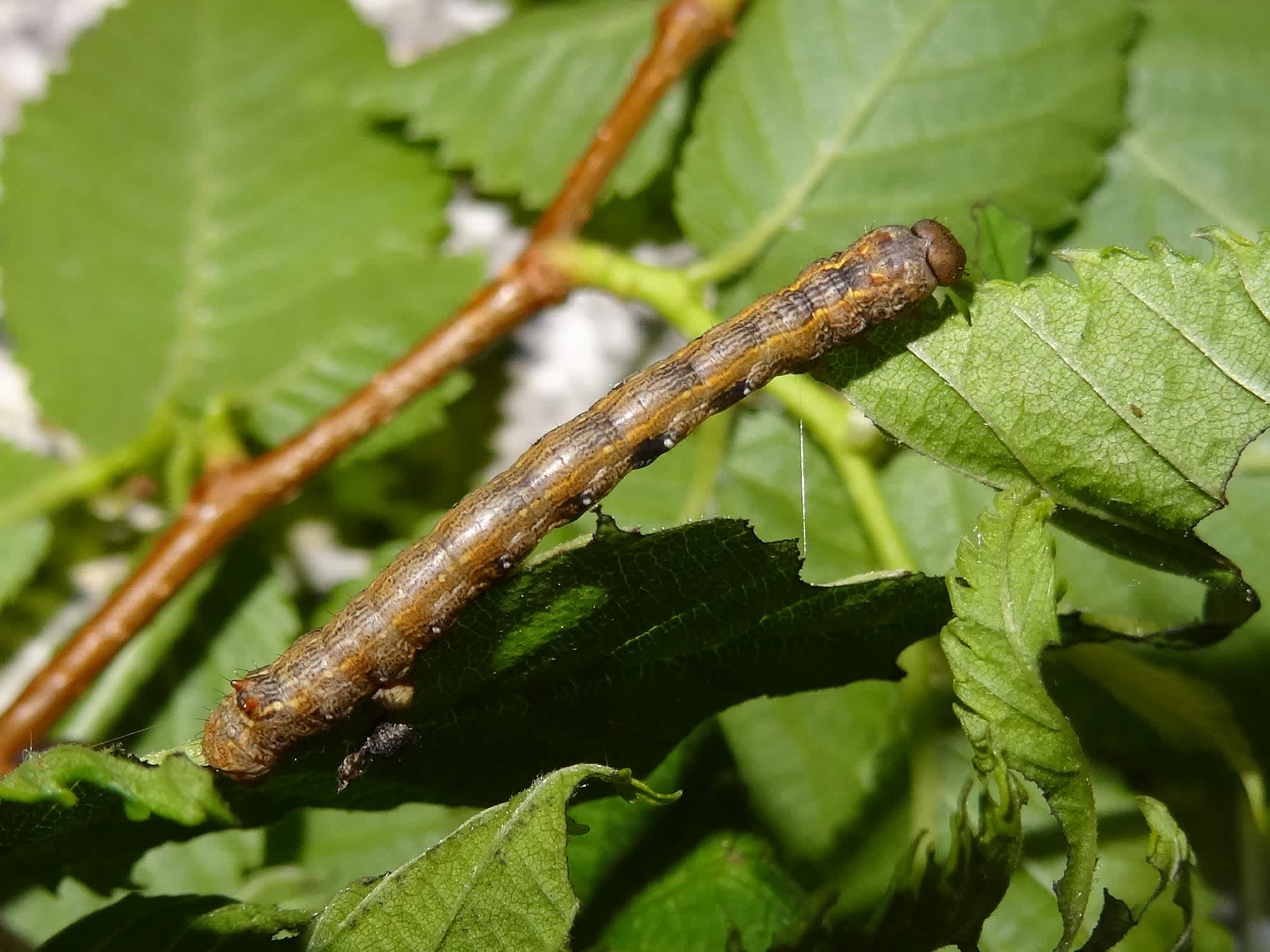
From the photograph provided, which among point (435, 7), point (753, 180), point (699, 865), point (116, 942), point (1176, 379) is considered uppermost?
point (435, 7)

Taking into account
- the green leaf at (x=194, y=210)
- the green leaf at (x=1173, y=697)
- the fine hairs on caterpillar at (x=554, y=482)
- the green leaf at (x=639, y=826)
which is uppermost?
the green leaf at (x=194, y=210)

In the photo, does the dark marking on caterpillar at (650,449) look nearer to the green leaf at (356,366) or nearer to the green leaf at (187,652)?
the green leaf at (356,366)

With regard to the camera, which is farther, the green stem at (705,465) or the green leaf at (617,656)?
the green stem at (705,465)

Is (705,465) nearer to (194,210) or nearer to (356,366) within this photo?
(356,366)

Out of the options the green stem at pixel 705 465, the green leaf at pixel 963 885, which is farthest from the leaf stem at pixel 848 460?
the green leaf at pixel 963 885

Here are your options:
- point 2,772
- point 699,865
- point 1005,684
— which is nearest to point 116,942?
point 2,772

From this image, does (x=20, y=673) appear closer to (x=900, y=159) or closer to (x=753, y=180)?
(x=753, y=180)
